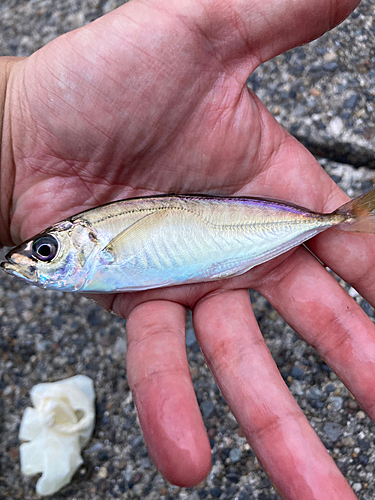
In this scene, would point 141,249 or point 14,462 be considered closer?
point 141,249

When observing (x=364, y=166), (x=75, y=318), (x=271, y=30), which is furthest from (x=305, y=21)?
(x=75, y=318)

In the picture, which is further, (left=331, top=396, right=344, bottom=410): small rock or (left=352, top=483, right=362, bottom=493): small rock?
(left=331, top=396, right=344, bottom=410): small rock

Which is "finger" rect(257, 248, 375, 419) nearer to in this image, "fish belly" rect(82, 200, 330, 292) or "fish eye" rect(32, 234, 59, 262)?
"fish belly" rect(82, 200, 330, 292)

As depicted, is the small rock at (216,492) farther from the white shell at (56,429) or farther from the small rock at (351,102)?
the small rock at (351,102)

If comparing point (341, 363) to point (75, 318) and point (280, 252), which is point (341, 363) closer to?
point (280, 252)

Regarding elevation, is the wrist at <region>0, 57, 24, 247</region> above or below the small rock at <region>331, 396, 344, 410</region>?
above

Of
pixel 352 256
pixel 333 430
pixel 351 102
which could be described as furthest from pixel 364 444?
pixel 351 102

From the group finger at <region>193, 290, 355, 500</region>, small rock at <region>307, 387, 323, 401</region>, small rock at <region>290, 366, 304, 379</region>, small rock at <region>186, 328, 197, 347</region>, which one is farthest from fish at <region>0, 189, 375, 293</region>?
small rock at <region>307, 387, 323, 401</region>
